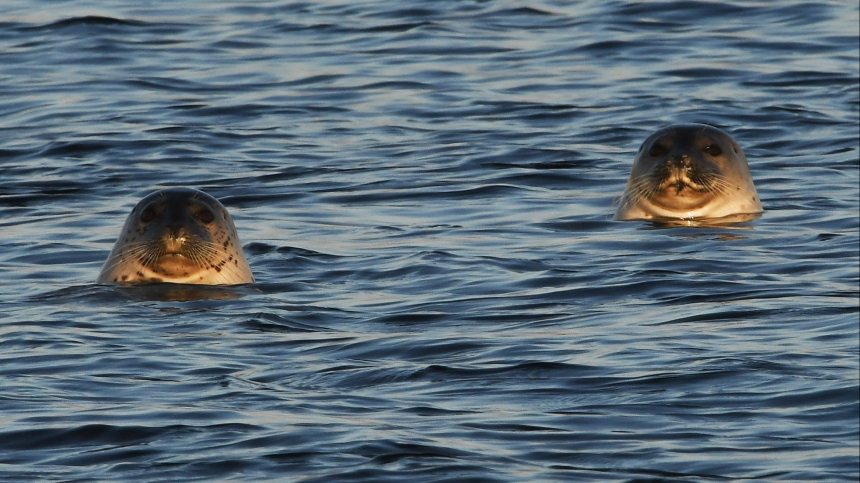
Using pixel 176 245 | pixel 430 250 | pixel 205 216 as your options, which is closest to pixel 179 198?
pixel 205 216

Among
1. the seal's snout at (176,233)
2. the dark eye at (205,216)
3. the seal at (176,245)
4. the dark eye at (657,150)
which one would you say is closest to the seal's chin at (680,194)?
the dark eye at (657,150)

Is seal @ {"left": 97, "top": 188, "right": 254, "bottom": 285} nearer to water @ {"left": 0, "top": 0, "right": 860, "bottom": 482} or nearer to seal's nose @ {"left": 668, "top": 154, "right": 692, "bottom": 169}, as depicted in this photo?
water @ {"left": 0, "top": 0, "right": 860, "bottom": 482}

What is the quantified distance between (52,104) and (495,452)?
1381cm

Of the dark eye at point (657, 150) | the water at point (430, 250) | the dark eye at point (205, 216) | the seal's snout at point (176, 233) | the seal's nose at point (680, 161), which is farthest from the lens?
the dark eye at point (657, 150)

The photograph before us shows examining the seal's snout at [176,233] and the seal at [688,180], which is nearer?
the seal's snout at [176,233]

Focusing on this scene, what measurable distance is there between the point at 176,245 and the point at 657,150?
13.9ft

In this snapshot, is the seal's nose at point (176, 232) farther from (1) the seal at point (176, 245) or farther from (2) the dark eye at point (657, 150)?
(2) the dark eye at point (657, 150)

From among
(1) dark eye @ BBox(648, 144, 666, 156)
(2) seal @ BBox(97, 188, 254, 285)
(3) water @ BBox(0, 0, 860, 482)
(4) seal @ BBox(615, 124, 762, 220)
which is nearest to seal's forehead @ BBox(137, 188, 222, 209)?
(2) seal @ BBox(97, 188, 254, 285)

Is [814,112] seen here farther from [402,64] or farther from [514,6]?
[514,6]

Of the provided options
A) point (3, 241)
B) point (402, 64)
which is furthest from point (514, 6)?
point (3, 241)

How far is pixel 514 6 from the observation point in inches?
1040

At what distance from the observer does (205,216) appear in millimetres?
11828

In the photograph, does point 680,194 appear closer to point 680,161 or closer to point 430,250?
point 680,161

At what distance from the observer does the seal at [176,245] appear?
38.5 feet
